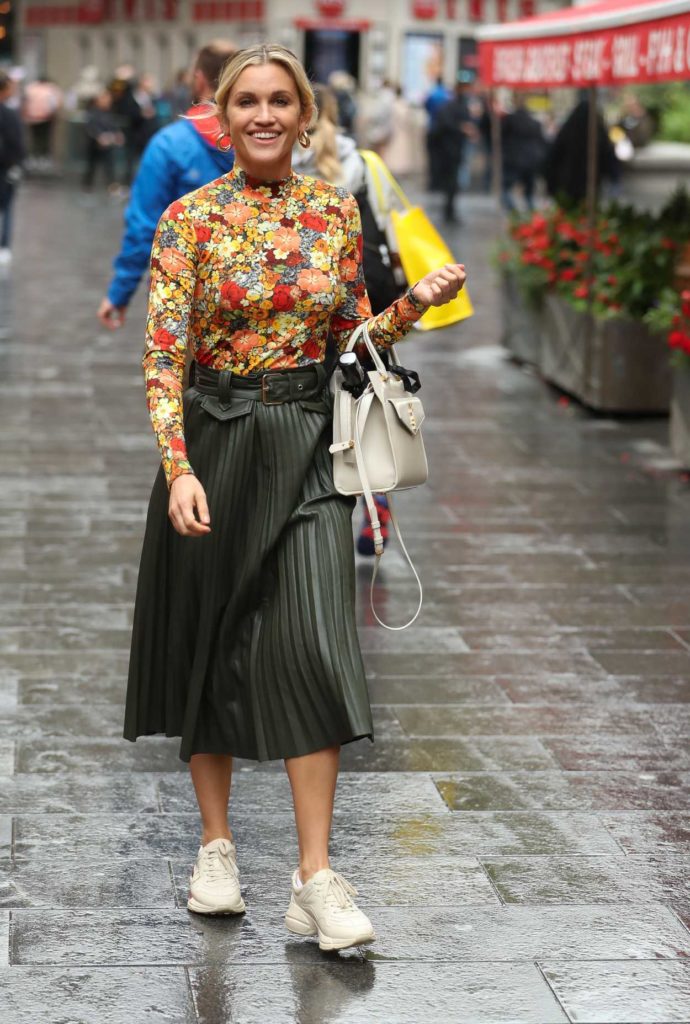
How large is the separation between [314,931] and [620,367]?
7.50 m

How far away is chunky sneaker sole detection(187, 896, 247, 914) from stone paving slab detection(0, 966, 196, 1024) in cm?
27

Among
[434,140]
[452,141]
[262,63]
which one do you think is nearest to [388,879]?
[262,63]

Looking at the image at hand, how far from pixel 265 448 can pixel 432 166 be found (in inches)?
1006

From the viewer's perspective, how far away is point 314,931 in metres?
3.98

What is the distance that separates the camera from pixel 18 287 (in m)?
17.5

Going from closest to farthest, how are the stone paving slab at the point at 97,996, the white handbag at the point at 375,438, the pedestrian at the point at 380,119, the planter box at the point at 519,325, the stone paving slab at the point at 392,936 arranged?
1. the stone paving slab at the point at 97,996
2. the stone paving slab at the point at 392,936
3. the white handbag at the point at 375,438
4. the planter box at the point at 519,325
5. the pedestrian at the point at 380,119

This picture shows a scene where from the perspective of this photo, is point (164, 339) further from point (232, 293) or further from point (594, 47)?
point (594, 47)

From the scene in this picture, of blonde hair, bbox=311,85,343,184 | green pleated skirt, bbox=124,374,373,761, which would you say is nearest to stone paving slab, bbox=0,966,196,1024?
green pleated skirt, bbox=124,374,373,761

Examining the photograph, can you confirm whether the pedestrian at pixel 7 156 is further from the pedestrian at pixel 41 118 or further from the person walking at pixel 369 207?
the pedestrian at pixel 41 118

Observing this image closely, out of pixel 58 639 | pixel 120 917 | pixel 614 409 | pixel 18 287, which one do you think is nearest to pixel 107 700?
pixel 58 639

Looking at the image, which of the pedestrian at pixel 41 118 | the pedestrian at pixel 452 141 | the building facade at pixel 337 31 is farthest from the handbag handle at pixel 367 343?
the building facade at pixel 337 31

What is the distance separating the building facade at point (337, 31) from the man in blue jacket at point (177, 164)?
39.6 m

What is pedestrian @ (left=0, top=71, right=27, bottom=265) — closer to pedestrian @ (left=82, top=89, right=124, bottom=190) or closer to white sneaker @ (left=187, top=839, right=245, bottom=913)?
pedestrian @ (left=82, top=89, right=124, bottom=190)

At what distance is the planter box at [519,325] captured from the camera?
12852 millimetres
